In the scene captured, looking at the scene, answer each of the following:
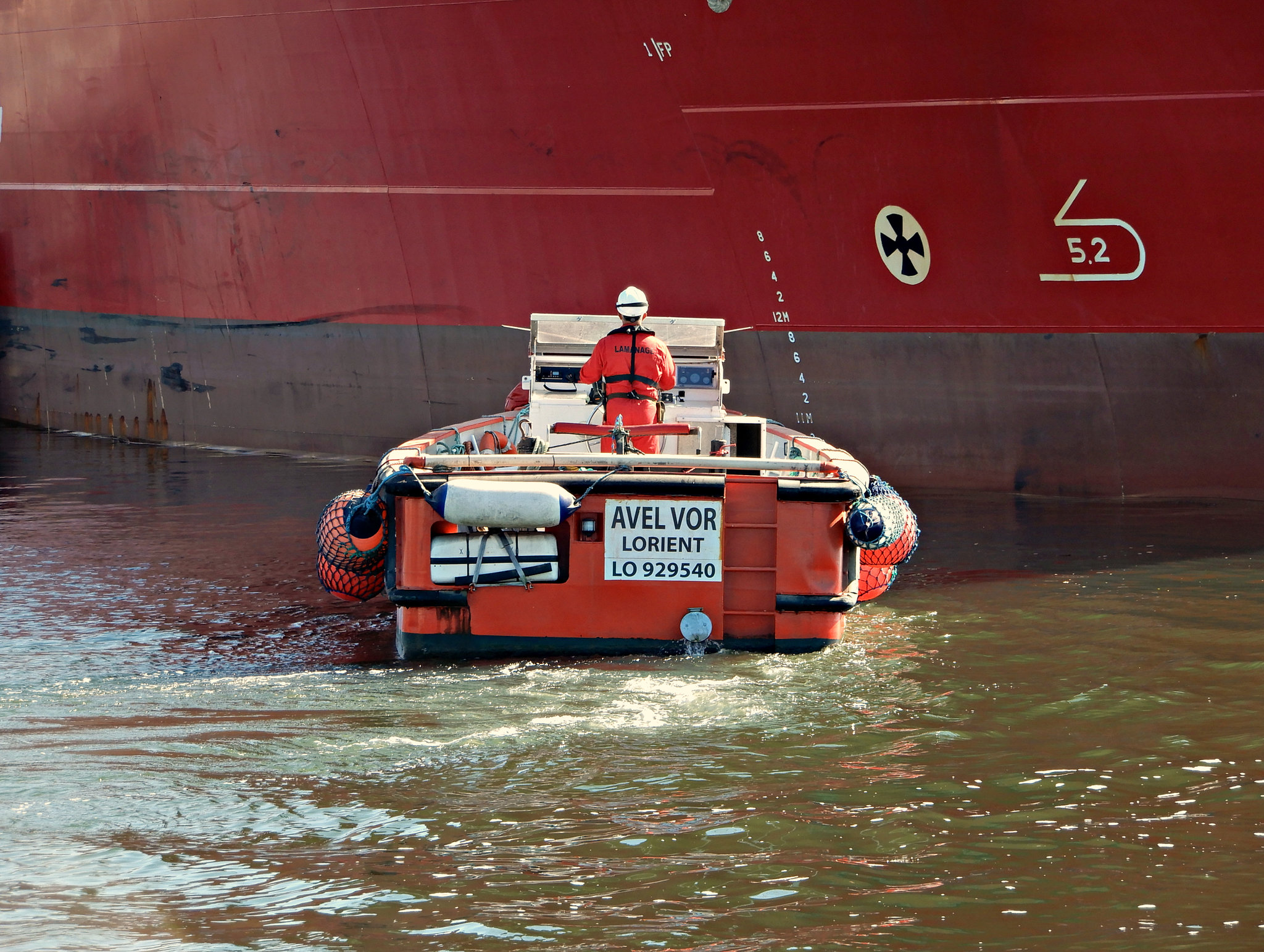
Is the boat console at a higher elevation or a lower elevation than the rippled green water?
higher

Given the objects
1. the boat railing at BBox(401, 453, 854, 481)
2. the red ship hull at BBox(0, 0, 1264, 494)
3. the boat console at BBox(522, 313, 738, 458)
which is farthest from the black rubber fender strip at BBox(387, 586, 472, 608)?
the red ship hull at BBox(0, 0, 1264, 494)

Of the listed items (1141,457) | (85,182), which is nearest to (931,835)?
(1141,457)

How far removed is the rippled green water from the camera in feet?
11.4

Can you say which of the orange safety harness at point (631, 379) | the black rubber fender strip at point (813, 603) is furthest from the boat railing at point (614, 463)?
the orange safety harness at point (631, 379)

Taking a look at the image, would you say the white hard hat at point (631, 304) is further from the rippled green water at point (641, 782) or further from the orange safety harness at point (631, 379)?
the rippled green water at point (641, 782)

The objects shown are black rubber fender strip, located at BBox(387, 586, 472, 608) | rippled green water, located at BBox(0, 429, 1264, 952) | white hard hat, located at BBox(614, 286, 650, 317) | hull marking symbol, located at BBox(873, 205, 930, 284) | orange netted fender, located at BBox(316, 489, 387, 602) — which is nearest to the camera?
rippled green water, located at BBox(0, 429, 1264, 952)

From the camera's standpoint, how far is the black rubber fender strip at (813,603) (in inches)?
242

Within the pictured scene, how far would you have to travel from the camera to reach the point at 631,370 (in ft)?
23.9

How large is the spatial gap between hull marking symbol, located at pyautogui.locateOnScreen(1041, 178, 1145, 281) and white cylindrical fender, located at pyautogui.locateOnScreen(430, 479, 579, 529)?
599cm

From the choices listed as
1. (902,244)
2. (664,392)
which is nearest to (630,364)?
(664,392)

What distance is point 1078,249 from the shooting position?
33.8 feet

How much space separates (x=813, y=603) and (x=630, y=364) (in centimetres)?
185

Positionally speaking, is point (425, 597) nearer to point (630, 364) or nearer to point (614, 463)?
point (614, 463)

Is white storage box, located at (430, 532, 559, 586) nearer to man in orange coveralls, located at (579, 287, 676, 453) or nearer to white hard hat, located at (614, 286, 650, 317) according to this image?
man in orange coveralls, located at (579, 287, 676, 453)
